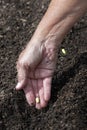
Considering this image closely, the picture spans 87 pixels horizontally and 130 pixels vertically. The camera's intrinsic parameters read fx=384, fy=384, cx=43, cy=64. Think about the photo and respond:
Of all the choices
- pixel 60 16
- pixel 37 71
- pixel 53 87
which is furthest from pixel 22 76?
pixel 60 16

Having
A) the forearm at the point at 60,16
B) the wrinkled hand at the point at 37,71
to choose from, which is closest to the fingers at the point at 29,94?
the wrinkled hand at the point at 37,71

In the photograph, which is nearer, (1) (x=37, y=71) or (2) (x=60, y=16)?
(2) (x=60, y=16)

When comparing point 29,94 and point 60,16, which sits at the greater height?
point 60,16

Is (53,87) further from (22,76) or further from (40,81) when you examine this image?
(22,76)

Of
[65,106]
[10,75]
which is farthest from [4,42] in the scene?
[65,106]

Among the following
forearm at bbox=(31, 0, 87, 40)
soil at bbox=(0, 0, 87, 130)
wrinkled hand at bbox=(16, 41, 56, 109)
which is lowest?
soil at bbox=(0, 0, 87, 130)

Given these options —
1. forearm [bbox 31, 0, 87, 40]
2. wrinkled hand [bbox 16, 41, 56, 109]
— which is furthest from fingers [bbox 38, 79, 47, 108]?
forearm [bbox 31, 0, 87, 40]

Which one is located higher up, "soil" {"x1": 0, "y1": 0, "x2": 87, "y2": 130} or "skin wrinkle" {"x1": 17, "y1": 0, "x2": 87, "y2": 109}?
"skin wrinkle" {"x1": 17, "y1": 0, "x2": 87, "y2": 109}

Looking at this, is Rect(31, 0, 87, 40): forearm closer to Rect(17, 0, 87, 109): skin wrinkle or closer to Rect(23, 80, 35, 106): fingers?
Rect(17, 0, 87, 109): skin wrinkle
